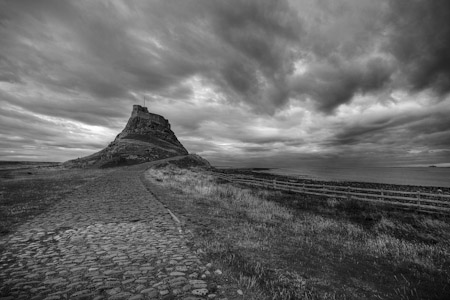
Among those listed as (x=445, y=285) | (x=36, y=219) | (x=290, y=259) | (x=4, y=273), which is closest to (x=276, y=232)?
(x=290, y=259)

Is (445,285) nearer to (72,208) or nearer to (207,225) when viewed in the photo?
(207,225)

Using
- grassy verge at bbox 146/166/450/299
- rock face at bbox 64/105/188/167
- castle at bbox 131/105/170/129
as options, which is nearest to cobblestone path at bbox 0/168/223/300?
grassy verge at bbox 146/166/450/299

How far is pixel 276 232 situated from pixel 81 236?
20.6 ft

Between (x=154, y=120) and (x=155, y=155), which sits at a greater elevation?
(x=154, y=120)

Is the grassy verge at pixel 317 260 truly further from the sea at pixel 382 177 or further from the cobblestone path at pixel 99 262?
the sea at pixel 382 177

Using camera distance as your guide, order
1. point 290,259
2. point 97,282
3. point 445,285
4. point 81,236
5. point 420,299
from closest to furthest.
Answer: point 97,282 → point 420,299 → point 445,285 → point 290,259 → point 81,236

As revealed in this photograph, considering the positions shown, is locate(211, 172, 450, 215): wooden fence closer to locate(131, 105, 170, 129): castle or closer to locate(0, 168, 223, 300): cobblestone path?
locate(0, 168, 223, 300): cobblestone path

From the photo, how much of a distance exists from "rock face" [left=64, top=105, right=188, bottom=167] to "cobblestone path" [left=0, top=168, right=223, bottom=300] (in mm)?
Answer: 65060

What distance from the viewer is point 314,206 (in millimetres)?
17500

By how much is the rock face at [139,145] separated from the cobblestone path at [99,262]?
65.1 meters

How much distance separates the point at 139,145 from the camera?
Result: 95812 mm

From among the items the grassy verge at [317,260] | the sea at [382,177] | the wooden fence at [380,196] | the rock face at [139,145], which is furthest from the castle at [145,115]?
the grassy verge at [317,260]

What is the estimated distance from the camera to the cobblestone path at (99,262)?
11.2ft

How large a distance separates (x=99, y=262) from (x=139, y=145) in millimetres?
98294
